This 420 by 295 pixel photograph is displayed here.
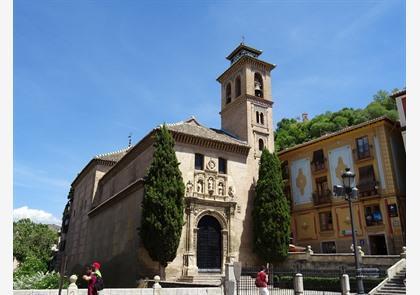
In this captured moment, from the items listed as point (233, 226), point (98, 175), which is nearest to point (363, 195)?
point (233, 226)

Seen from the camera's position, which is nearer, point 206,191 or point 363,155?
point 206,191

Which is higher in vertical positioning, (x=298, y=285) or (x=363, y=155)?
(x=363, y=155)

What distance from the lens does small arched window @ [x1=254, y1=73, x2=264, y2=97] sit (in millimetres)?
30464

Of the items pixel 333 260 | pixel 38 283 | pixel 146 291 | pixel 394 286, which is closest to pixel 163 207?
pixel 146 291

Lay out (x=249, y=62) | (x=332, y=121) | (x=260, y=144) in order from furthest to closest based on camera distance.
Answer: (x=332, y=121)
(x=249, y=62)
(x=260, y=144)

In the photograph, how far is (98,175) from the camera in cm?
3584

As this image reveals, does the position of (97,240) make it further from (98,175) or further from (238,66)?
(238,66)

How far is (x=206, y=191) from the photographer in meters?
24.2

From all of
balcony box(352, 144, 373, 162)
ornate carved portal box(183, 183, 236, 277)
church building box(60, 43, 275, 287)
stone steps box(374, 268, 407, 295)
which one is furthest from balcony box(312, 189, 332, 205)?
stone steps box(374, 268, 407, 295)

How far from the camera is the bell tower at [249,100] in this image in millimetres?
28703

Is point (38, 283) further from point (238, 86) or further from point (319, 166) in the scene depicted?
point (319, 166)

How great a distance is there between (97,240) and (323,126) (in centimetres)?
3177

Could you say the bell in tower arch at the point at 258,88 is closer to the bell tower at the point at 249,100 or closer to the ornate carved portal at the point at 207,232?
the bell tower at the point at 249,100

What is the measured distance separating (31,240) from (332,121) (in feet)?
156
